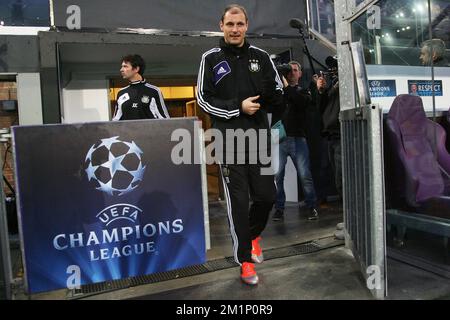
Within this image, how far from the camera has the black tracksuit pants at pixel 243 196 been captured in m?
2.99

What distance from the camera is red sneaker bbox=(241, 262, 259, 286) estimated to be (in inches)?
116

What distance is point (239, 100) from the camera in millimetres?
2902

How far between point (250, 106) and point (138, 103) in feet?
5.63

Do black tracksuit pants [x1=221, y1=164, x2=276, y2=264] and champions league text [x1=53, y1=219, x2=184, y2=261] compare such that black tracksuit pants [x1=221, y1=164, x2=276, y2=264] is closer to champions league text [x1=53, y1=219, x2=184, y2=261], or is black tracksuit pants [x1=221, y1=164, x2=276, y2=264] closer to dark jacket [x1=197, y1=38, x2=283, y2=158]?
dark jacket [x1=197, y1=38, x2=283, y2=158]

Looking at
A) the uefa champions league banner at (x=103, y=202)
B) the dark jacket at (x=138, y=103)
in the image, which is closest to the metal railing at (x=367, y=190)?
the uefa champions league banner at (x=103, y=202)

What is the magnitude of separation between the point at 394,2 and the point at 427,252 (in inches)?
129

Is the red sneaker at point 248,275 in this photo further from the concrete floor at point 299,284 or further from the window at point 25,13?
the window at point 25,13

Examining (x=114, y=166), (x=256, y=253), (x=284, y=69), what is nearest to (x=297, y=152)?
(x=284, y=69)

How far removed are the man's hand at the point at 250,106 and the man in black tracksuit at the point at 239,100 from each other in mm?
50

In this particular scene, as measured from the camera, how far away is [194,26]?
18.3ft

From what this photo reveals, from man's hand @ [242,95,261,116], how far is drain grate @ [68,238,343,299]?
138cm

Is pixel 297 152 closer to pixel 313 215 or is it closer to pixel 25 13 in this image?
pixel 313 215

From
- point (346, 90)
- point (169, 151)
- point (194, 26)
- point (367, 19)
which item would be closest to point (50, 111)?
point (194, 26)
